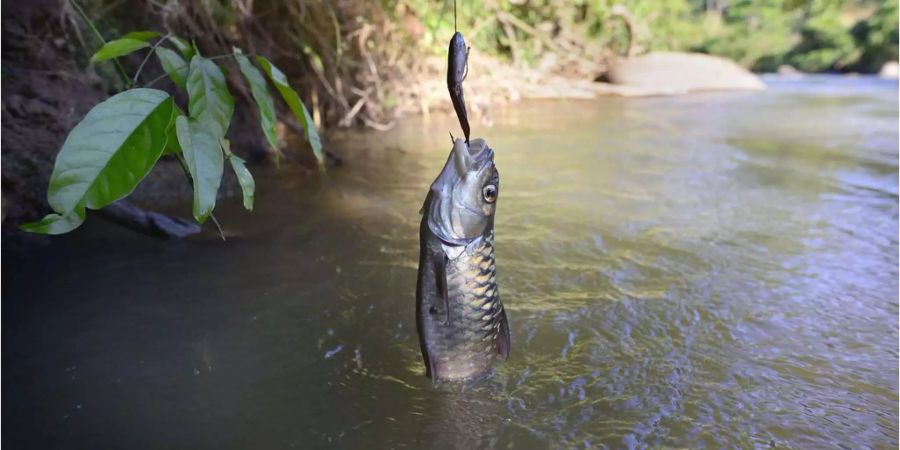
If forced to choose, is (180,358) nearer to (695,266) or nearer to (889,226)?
(695,266)

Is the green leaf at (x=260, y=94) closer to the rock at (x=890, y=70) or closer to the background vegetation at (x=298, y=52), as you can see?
the background vegetation at (x=298, y=52)

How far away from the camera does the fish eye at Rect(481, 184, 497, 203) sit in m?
1.67

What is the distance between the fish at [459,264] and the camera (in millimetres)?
1651

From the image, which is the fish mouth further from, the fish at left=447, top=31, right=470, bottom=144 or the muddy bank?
the muddy bank

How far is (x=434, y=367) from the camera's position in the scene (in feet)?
6.07

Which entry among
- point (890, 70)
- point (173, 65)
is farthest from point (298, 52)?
point (890, 70)

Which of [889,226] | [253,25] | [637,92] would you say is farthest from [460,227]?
[637,92]

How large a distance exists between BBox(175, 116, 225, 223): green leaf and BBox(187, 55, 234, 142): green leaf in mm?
75

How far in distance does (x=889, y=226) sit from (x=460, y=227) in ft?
10.4

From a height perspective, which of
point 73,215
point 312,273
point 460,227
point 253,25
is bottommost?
point 312,273

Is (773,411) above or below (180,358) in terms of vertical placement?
below

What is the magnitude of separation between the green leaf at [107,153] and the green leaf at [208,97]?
6.5 inches

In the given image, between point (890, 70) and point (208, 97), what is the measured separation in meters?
23.6

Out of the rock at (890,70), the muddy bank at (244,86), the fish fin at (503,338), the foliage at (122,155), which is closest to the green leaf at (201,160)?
the foliage at (122,155)
